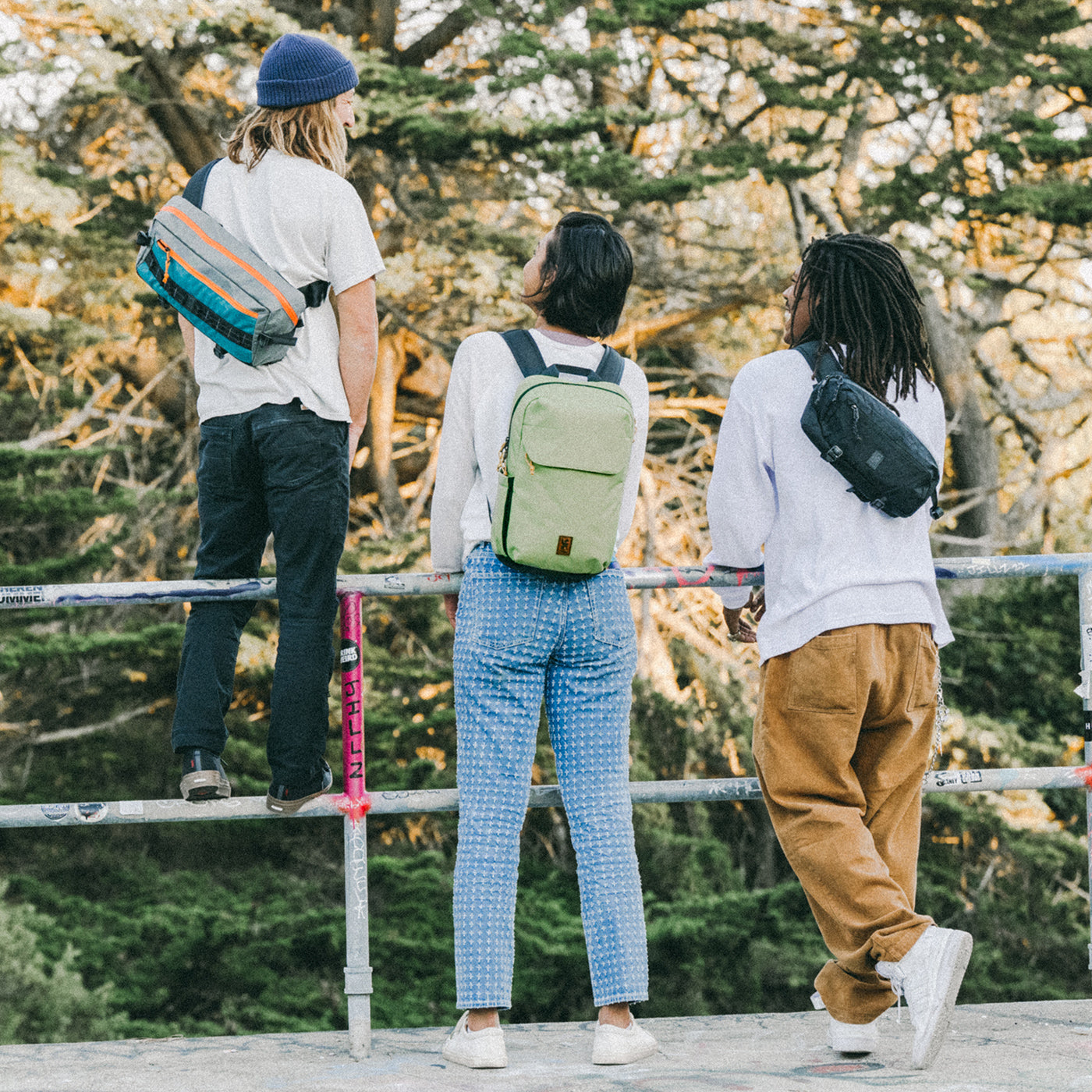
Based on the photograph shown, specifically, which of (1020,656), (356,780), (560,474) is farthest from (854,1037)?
(1020,656)

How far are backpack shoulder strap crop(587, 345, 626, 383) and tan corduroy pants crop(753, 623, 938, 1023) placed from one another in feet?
2.00

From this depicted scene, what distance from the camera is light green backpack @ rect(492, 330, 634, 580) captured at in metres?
2.39

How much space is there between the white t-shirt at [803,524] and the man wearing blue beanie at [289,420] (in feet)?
2.46

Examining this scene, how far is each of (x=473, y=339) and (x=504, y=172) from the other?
25.1 feet

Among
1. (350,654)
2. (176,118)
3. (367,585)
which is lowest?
(350,654)

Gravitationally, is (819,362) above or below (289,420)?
above

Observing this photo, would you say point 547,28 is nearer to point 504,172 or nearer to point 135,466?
point 504,172

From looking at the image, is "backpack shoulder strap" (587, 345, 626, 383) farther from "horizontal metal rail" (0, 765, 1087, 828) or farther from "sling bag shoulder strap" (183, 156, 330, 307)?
"horizontal metal rail" (0, 765, 1087, 828)

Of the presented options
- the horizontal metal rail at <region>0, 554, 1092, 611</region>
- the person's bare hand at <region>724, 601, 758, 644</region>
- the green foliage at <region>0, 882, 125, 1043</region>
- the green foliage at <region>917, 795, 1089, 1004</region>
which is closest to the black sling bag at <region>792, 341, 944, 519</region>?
the horizontal metal rail at <region>0, 554, 1092, 611</region>

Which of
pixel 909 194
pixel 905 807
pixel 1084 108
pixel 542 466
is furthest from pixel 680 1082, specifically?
pixel 1084 108

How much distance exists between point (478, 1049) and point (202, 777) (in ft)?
2.37

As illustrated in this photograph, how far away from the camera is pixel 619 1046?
2.45 metres

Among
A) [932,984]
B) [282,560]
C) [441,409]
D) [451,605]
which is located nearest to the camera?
[932,984]

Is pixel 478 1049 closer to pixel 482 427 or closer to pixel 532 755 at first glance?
pixel 532 755
